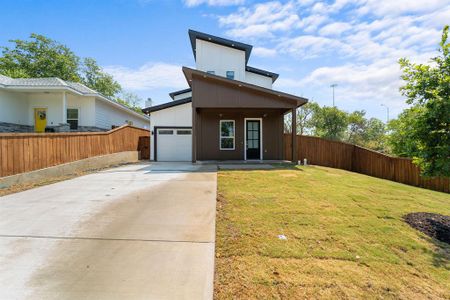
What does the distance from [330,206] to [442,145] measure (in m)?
2.35

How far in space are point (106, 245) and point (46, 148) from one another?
6902mm

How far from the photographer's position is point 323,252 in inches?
130

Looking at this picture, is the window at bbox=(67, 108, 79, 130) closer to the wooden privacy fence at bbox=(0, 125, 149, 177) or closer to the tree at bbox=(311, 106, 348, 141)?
the wooden privacy fence at bbox=(0, 125, 149, 177)

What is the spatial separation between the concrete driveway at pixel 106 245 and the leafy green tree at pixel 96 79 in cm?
3310

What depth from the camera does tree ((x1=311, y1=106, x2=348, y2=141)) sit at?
2783cm

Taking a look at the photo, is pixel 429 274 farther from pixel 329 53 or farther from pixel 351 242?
pixel 329 53

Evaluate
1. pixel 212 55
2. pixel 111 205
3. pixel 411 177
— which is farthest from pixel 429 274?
pixel 212 55

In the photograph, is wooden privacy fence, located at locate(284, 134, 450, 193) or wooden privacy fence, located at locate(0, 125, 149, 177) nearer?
wooden privacy fence, located at locate(0, 125, 149, 177)

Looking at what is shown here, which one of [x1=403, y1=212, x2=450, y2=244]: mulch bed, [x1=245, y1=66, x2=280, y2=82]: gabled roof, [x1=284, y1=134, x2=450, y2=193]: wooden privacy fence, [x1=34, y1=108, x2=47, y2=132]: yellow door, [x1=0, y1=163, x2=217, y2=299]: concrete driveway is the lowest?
[x1=403, y1=212, x2=450, y2=244]: mulch bed

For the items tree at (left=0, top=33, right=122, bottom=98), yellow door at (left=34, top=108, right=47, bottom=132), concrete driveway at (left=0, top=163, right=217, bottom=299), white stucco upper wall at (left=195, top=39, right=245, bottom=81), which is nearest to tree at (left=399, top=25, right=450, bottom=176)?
concrete driveway at (left=0, top=163, right=217, bottom=299)

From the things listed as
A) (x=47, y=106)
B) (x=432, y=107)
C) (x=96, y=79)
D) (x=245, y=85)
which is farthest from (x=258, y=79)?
(x=96, y=79)

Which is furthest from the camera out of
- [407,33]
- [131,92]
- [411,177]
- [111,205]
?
[131,92]

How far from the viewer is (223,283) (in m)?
2.62

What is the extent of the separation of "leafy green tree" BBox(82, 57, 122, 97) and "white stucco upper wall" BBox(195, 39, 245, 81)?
77.0 ft
